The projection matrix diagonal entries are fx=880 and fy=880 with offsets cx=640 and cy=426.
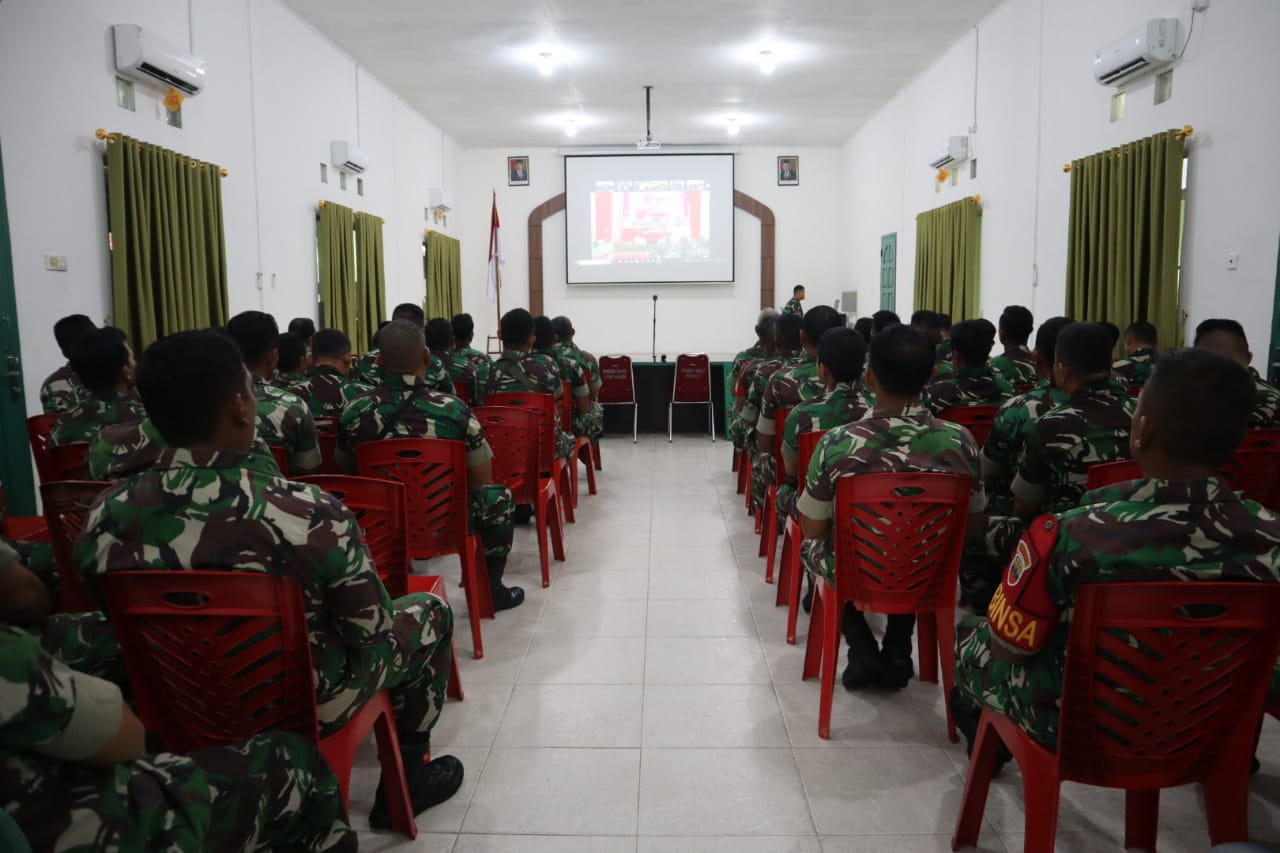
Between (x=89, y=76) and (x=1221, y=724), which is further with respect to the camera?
(x=89, y=76)

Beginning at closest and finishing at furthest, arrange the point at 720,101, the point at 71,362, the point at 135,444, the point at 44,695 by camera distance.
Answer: the point at 44,695
the point at 135,444
the point at 71,362
the point at 720,101

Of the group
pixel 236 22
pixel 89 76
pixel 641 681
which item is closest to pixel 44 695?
pixel 641 681

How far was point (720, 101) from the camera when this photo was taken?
1045 cm

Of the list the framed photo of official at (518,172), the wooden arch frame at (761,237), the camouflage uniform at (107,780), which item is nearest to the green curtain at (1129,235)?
the camouflage uniform at (107,780)

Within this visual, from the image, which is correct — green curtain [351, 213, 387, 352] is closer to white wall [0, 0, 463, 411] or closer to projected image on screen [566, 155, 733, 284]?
white wall [0, 0, 463, 411]

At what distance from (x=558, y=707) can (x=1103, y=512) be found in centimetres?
184

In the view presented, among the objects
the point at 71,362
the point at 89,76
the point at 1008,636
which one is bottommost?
the point at 1008,636

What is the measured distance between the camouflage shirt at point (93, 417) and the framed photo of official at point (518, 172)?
11.2 metres

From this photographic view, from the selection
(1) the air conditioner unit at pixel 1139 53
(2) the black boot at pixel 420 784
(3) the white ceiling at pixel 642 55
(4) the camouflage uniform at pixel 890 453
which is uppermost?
(3) the white ceiling at pixel 642 55

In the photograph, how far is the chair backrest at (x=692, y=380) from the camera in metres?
8.14

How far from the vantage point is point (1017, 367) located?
15.2ft

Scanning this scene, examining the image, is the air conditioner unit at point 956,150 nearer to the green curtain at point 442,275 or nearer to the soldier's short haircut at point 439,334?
the soldier's short haircut at point 439,334

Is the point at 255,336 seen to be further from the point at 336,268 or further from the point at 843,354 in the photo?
the point at 336,268

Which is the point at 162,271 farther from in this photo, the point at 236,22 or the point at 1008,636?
the point at 1008,636
